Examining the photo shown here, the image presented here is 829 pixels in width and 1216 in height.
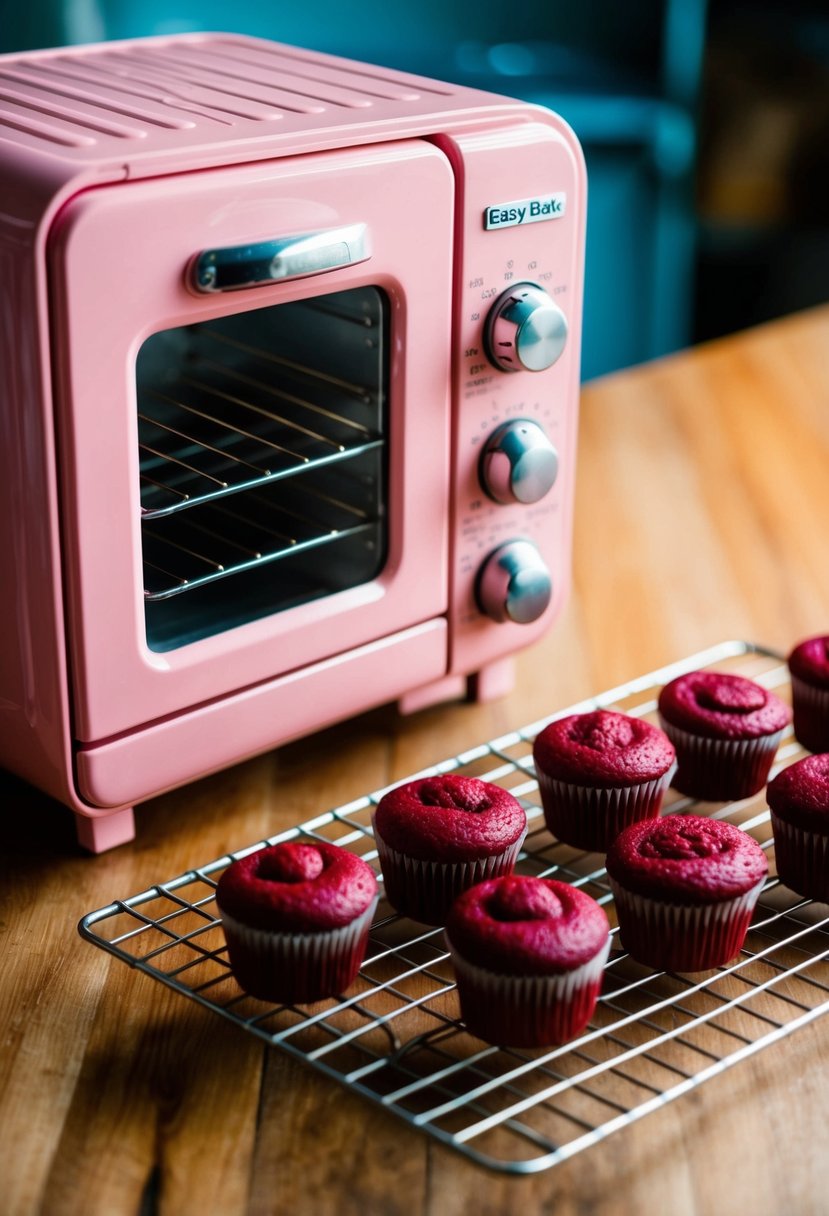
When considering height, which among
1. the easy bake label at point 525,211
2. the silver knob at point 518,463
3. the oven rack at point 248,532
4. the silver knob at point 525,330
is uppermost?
the easy bake label at point 525,211

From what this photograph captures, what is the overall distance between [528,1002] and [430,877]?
0.14 meters

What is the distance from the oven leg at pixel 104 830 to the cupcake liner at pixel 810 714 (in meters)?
0.53

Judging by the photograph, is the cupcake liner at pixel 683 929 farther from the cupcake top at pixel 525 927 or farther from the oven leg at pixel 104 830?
the oven leg at pixel 104 830

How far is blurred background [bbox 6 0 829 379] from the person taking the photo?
2219 mm

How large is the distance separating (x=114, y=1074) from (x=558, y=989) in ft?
0.86

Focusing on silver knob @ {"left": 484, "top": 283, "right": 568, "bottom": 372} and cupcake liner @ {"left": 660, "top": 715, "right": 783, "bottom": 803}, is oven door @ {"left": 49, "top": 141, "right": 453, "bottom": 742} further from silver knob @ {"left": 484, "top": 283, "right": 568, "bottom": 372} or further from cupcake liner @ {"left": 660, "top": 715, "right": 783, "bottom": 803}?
cupcake liner @ {"left": 660, "top": 715, "right": 783, "bottom": 803}

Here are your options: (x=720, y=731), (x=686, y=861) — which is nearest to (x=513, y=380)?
(x=720, y=731)

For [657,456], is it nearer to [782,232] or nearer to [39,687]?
[39,687]

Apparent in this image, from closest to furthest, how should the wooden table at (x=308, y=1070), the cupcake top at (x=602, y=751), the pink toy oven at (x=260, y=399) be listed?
the wooden table at (x=308, y=1070) → the pink toy oven at (x=260, y=399) → the cupcake top at (x=602, y=751)

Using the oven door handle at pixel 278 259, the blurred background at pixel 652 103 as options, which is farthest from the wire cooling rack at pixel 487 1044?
the blurred background at pixel 652 103

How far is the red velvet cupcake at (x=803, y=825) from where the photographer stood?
99cm

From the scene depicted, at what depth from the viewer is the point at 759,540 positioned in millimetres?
1561

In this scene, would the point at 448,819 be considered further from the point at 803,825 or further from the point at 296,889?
the point at 803,825

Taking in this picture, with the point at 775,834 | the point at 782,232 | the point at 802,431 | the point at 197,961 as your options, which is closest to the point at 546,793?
the point at 775,834
